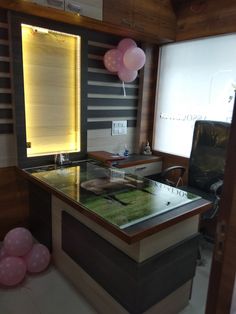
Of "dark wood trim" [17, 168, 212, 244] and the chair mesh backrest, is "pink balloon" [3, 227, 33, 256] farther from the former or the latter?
the chair mesh backrest

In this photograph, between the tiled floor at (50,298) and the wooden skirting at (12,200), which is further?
the wooden skirting at (12,200)

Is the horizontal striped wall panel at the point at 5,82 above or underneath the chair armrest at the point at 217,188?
above

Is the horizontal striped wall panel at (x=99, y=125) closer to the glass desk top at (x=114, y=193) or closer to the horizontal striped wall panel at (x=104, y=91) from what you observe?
the horizontal striped wall panel at (x=104, y=91)

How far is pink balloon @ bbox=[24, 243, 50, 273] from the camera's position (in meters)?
2.06

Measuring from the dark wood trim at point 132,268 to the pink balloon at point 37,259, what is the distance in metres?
0.37

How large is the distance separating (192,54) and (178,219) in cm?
208

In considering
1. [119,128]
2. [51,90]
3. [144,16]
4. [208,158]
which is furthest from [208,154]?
[51,90]

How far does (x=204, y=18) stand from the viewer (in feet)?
8.53

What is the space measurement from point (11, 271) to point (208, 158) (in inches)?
78.1

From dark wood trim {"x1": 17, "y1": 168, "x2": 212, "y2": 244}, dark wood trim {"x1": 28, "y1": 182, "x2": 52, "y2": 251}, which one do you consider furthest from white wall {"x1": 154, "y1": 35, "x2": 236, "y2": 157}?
dark wood trim {"x1": 28, "y1": 182, "x2": 52, "y2": 251}

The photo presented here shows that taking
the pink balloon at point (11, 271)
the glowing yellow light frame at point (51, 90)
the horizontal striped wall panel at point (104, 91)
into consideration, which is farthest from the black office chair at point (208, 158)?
the pink balloon at point (11, 271)

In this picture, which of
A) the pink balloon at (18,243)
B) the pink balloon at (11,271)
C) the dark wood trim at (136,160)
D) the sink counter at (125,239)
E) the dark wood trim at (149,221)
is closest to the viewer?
the dark wood trim at (149,221)

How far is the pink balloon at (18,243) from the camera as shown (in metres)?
2.03

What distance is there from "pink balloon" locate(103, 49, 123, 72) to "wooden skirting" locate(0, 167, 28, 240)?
1.45 m
